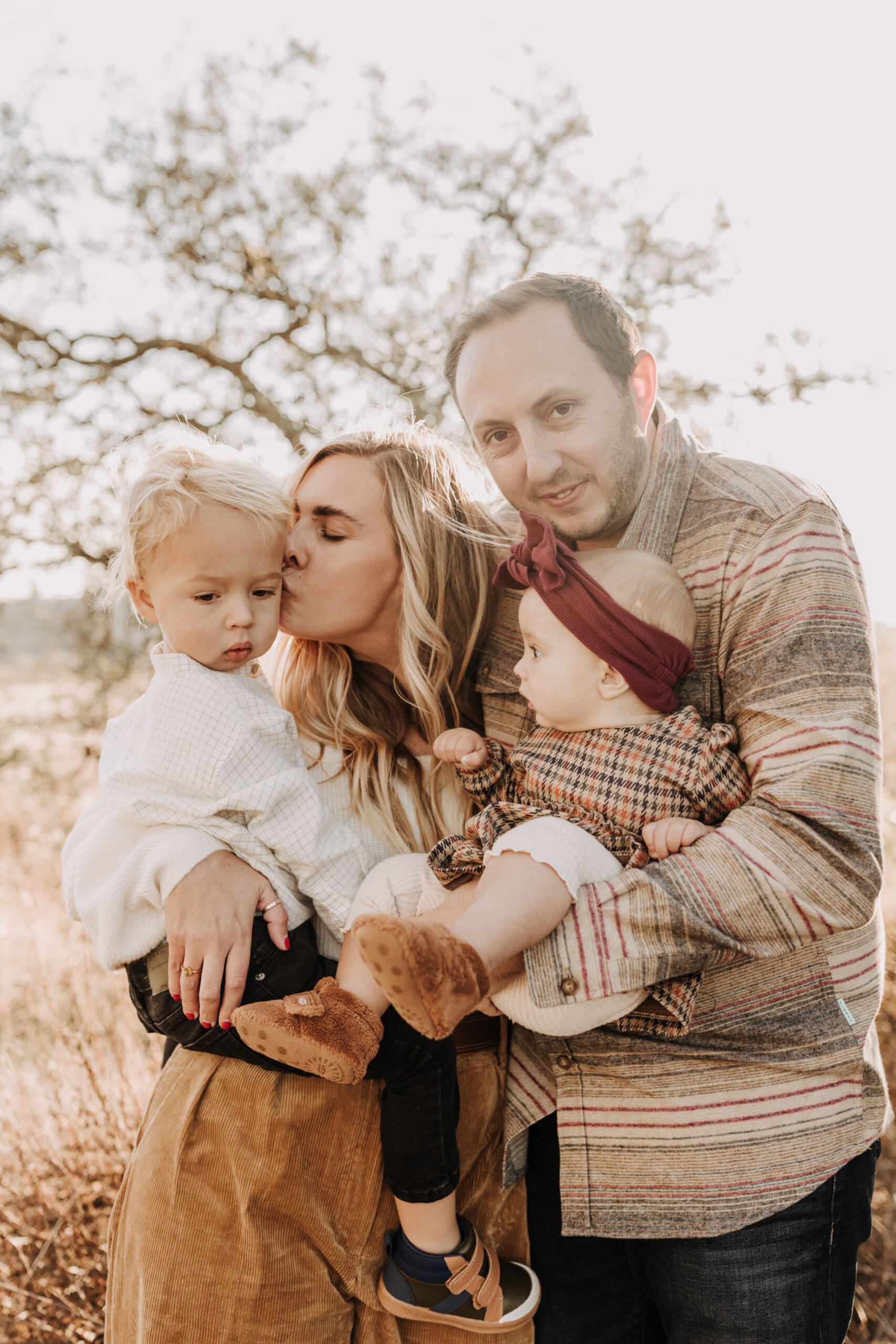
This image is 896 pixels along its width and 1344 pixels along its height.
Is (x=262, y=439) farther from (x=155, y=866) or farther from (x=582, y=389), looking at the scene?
(x=155, y=866)

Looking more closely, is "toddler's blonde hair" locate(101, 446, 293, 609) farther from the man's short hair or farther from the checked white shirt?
the man's short hair

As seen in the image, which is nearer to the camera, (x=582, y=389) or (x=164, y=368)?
(x=582, y=389)

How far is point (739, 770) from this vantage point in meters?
1.80

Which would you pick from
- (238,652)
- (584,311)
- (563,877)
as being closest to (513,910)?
(563,877)

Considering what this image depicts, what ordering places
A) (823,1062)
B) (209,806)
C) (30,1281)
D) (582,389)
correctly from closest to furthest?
(823,1062) → (209,806) → (582,389) → (30,1281)

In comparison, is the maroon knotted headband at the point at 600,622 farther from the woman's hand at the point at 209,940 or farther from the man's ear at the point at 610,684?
the woman's hand at the point at 209,940

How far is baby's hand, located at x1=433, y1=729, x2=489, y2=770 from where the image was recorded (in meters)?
2.14

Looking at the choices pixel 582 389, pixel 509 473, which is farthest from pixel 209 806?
pixel 582 389

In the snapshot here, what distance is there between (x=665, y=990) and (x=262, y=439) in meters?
4.84

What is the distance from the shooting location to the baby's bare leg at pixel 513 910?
156cm

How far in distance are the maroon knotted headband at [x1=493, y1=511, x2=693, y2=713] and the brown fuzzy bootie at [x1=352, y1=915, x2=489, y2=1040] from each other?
0.74m

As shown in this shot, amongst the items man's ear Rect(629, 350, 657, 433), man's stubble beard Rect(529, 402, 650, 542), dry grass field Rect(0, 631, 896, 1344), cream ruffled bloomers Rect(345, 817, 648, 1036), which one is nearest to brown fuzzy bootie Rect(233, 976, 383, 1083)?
cream ruffled bloomers Rect(345, 817, 648, 1036)

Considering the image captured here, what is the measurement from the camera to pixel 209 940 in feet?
6.13

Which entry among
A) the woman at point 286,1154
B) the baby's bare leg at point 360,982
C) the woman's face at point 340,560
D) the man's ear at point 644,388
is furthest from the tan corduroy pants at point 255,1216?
the man's ear at point 644,388
